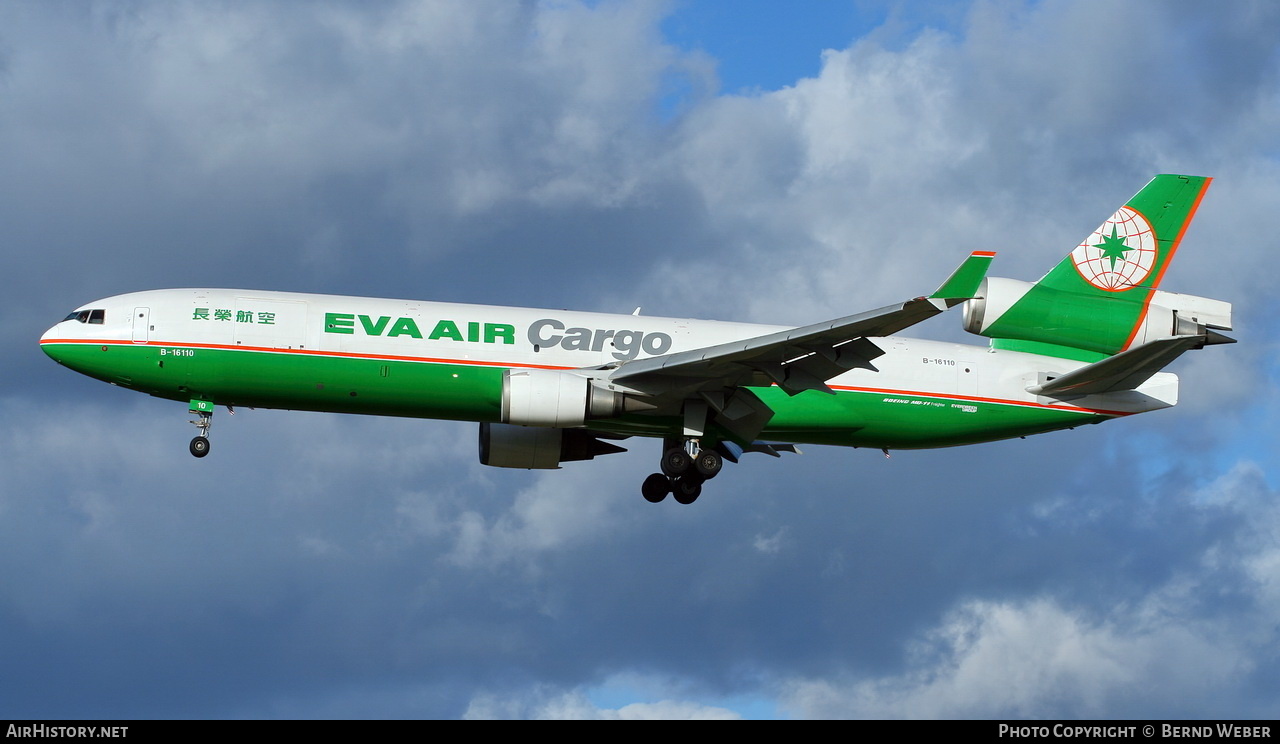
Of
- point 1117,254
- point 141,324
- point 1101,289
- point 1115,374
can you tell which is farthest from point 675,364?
point 1117,254

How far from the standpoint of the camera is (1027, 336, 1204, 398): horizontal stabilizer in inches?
1640

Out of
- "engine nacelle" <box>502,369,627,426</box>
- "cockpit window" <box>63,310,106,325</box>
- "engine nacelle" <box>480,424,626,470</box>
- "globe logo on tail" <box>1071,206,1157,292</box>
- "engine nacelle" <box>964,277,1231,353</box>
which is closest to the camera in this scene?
"engine nacelle" <box>502,369,627,426</box>

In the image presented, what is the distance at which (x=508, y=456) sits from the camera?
A: 152ft

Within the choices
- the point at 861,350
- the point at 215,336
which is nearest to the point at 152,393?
the point at 215,336

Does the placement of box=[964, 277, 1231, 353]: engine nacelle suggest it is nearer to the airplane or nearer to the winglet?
the airplane

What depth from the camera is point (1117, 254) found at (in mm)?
47062

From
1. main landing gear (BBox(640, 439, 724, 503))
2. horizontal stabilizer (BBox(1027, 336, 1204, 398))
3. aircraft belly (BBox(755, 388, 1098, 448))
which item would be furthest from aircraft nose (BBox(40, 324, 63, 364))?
horizontal stabilizer (BBox(1027, 336, 1204, 398))

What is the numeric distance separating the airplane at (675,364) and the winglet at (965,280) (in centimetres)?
229

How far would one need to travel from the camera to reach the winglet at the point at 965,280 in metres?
34.2

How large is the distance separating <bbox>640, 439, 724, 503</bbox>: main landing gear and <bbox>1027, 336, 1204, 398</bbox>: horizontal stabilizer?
32.8 feet

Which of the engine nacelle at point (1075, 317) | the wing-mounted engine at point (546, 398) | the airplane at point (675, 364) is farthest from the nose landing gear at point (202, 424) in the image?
the engine nacelle at point (1075, 317)

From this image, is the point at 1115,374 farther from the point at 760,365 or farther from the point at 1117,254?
the point at 760,365
